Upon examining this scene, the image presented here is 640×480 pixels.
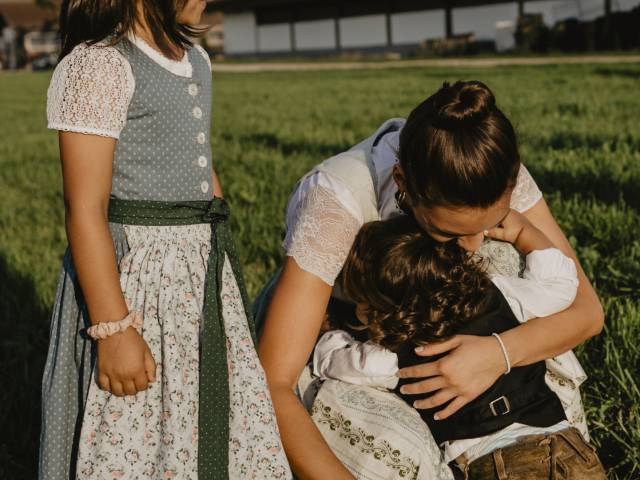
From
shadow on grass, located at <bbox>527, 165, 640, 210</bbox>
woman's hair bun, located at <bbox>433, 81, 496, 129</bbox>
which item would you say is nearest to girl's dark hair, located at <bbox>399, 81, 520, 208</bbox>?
woman's hair bun, located at <bbox>433, 81, 496, 129</bbox>

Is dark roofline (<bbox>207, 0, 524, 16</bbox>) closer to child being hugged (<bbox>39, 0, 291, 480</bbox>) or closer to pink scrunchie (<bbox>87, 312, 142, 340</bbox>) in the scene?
child being hugged (<bbox>39, 0, 291, 480</bbox>)

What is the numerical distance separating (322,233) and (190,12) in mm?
644

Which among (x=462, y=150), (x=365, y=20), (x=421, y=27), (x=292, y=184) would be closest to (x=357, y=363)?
(x=462, y=150)

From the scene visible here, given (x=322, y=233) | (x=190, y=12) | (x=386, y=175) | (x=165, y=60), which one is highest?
(x=190, y=12)

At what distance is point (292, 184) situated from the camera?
5156 mm

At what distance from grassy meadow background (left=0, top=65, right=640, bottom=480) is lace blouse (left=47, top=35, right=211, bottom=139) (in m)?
1.22

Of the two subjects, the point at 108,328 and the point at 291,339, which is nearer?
the point at 108,328

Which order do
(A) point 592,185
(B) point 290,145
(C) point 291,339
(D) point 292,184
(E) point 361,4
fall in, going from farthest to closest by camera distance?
(E) point 361,4
(B) point 290,145
(D) point 292,184
(A) point 592,185
(C) point 291,339

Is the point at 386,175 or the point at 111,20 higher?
the point at 111,20

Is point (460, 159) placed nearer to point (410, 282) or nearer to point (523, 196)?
point (410, 282)

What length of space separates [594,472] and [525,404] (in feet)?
0.77

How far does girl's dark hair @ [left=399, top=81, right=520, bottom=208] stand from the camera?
176 centimetres

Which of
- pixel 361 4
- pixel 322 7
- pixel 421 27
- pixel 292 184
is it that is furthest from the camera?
pixel 322 7

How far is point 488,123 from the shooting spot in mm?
1780
